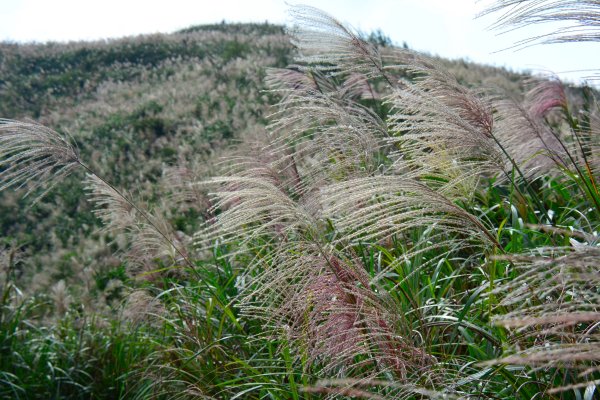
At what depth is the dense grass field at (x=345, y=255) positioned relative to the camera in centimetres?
211

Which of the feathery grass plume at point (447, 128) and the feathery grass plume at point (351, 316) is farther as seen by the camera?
the feathery grass plume at point (447, 128)

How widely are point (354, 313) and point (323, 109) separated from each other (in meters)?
1.13

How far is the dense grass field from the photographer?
211cm

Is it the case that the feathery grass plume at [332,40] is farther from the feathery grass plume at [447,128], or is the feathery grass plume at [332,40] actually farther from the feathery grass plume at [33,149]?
the feathery grass plume at [33,149]

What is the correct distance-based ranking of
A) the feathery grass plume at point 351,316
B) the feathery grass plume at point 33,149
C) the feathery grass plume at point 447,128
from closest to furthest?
the feathery grass plume at point 351,316
the feathery grass plume at point 447,128
the feathery grass plume at point 33,149

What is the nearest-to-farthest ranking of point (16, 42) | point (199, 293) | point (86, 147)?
point (199, 293), point (86, 147), point (16, 42)

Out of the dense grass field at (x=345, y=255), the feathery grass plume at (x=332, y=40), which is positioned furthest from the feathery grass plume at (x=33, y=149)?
the feathery grass plume at (x=332, y=40)

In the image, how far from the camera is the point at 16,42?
3167 cm

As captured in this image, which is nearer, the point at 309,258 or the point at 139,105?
the point at 309,258

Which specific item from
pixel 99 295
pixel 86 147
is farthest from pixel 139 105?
pixel 99 295

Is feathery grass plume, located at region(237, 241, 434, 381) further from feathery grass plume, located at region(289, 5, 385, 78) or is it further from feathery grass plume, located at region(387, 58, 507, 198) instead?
feathery grass plume, located at region(289, 5, 385, 78)

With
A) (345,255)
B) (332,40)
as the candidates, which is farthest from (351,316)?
(332,40)

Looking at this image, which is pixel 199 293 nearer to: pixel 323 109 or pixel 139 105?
pixel 323 109

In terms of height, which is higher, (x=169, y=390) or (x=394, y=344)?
(x=394, y=344)
